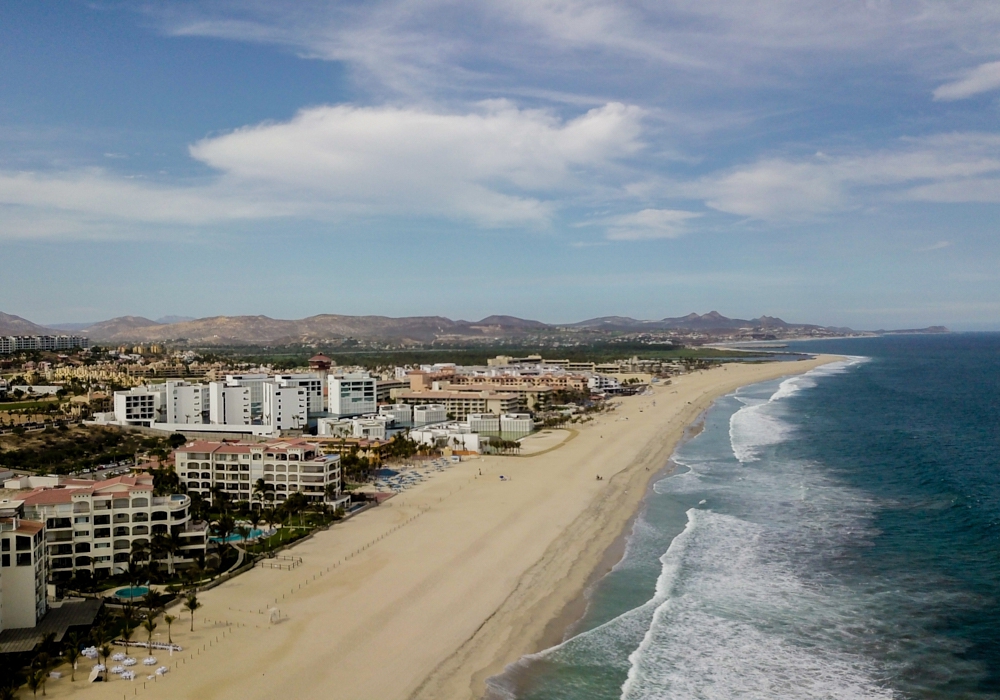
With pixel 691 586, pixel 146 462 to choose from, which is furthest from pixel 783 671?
pixel 146 462

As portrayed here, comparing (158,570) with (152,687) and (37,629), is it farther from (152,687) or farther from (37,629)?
(152,687)

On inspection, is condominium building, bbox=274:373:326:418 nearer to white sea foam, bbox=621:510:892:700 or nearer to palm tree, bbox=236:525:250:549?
palm tree, bbox=236:525:250:549

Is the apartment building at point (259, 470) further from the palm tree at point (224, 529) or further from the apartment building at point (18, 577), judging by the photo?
the apartment building at point (18, 577)

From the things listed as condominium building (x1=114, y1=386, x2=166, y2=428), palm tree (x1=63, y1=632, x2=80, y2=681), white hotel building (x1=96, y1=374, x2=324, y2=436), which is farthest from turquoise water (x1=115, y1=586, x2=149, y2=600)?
condominium building (x1=114, y1=386, x2=166, y2=428)

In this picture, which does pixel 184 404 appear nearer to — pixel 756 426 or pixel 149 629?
pixel 149 629

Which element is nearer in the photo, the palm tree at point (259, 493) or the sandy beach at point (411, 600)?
the sandy beach at point (411, 600)

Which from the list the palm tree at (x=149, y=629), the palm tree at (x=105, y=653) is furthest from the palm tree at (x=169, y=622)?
the palm tree at (x=105, y=653)
